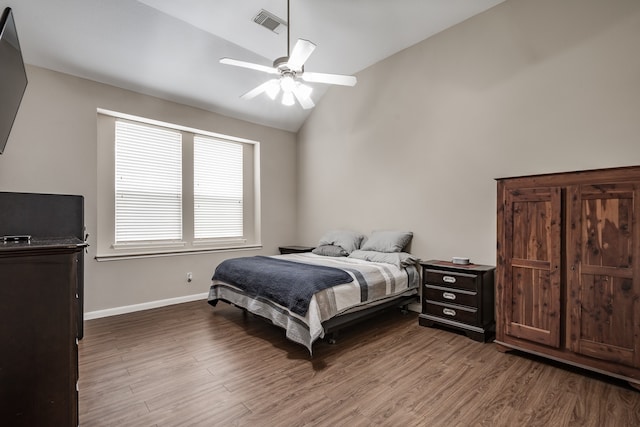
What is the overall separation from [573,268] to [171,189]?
15.7ft

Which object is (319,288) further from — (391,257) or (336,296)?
(391,257)

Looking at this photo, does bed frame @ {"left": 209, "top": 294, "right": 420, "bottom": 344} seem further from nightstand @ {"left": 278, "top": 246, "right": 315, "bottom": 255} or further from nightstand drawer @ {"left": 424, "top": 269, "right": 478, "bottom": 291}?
nightstand @ {"left": 278, "top": 246, "right": 315, "bottom": 255}

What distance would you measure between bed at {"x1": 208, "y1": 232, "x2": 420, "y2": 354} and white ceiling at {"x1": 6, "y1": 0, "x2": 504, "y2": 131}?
2612mm

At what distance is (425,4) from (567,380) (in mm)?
3817

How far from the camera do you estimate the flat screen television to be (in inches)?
72.2

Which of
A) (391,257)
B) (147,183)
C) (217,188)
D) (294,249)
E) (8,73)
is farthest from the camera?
(294,249)

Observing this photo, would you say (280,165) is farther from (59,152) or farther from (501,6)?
(501,6)

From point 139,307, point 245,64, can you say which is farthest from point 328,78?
point 139,307

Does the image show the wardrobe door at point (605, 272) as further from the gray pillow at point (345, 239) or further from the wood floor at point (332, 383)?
the gray pillow at point (345, 239)

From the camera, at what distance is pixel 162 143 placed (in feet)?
14.7

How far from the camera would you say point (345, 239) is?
4.57 m

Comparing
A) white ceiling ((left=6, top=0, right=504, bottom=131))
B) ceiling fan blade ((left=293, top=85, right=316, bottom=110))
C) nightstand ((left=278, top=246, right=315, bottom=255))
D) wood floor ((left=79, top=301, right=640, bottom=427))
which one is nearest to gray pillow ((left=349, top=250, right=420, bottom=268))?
wood floor ((left=79, top=301, right=640, bottom=427))

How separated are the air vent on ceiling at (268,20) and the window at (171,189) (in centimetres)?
193

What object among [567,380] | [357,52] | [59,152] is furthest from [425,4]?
[59,152]
